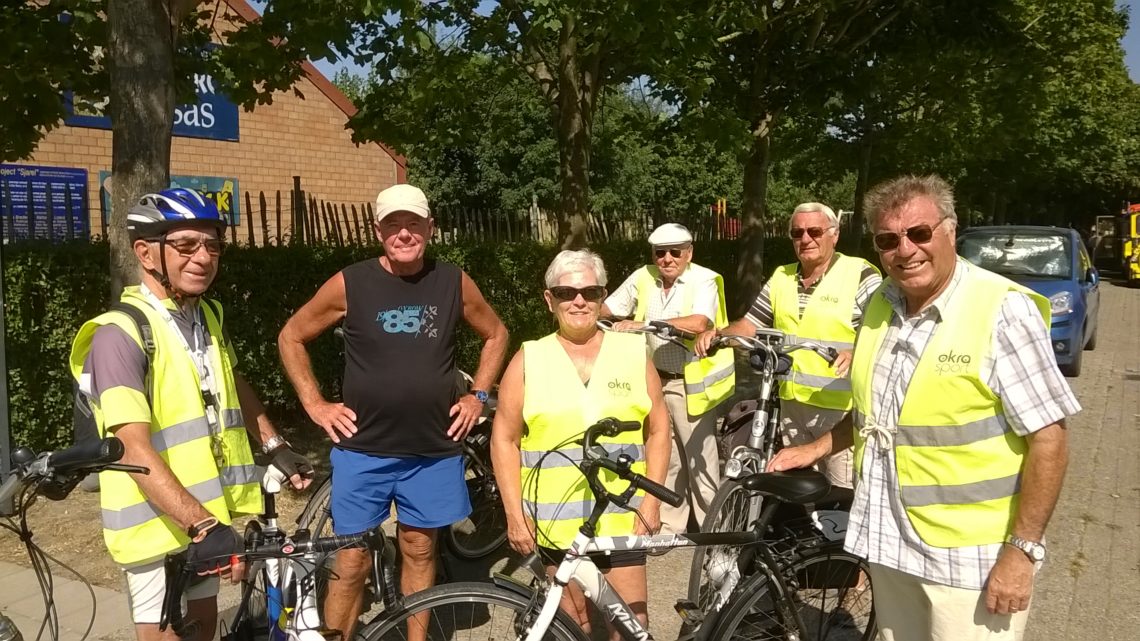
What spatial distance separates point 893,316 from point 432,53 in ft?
21.3

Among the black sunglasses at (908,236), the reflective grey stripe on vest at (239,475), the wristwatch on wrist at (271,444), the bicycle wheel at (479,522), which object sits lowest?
the bicycle wheel at (479,522)

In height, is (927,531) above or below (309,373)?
below

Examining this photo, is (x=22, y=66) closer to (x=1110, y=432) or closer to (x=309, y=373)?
(x=309, y=373)

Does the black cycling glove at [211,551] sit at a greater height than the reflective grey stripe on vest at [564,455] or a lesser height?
lesser

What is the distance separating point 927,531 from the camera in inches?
95.3

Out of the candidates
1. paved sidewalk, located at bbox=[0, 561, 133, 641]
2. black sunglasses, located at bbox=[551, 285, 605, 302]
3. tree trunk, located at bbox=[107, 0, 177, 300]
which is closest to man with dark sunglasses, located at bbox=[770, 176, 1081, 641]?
black sunglasses, located at bbox=[551, 285, 605, 302]

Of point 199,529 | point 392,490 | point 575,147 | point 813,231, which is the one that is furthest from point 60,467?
point 575,147

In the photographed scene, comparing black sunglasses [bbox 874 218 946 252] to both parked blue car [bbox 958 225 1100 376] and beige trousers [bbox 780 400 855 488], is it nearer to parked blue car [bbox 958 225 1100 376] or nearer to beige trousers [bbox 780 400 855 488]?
beige trousers [bbox 780 400 855 488]

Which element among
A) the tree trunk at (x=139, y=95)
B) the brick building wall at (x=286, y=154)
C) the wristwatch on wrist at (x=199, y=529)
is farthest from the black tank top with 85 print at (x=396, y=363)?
the brick building wall at (x=286, y=154)

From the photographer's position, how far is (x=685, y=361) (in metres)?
5.08

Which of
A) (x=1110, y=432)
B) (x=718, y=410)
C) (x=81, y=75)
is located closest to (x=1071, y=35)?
(x=1110, y=432)

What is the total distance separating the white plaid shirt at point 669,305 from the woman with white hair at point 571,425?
70.9 inches

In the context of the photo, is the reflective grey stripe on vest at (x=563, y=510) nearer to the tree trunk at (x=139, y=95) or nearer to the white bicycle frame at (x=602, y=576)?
the white bicycle frame at (x=602, y=576)

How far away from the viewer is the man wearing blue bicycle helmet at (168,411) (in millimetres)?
2367
